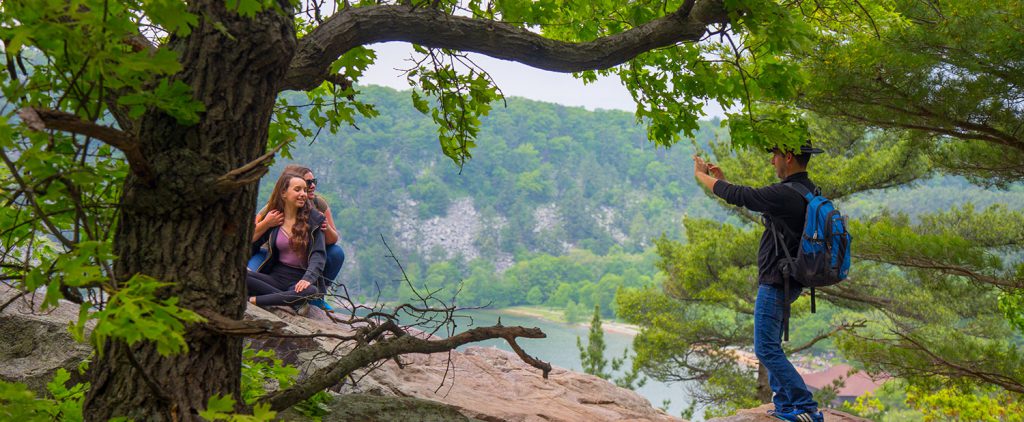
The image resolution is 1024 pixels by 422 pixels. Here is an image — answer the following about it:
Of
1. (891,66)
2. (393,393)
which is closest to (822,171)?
(891,66)

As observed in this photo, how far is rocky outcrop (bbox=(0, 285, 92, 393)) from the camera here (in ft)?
10.5

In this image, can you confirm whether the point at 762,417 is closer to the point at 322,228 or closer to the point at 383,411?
the point at 383,411

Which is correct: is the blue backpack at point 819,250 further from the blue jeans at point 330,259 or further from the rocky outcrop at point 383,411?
the blue jeans at point 330,259

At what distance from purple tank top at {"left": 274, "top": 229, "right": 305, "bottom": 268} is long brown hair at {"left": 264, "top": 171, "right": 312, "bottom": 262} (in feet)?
0.06

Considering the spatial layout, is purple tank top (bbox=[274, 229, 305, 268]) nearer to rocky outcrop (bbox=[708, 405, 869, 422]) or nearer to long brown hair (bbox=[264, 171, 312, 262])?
long brown hair (bbox=[264, 171, 312, 262])

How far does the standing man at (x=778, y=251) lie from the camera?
3.64 m

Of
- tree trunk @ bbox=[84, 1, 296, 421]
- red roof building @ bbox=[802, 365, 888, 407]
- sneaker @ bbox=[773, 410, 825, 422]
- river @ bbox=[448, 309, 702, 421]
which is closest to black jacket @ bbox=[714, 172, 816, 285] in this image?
sneaker @ bbox=[773, 410, 825, 422]

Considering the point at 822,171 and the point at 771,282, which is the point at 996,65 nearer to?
the point at 771,282

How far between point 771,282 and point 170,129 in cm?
263

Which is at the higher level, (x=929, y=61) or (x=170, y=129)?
(x=929, y=61)

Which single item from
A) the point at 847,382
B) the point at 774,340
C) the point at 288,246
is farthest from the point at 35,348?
the point at 847,382

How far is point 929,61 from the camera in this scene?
531cm

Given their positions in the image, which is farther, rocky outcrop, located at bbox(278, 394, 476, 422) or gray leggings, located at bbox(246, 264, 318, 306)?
gray leggings, located at bbox(246, 264, 318, 306)

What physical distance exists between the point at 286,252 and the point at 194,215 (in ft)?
8.87
